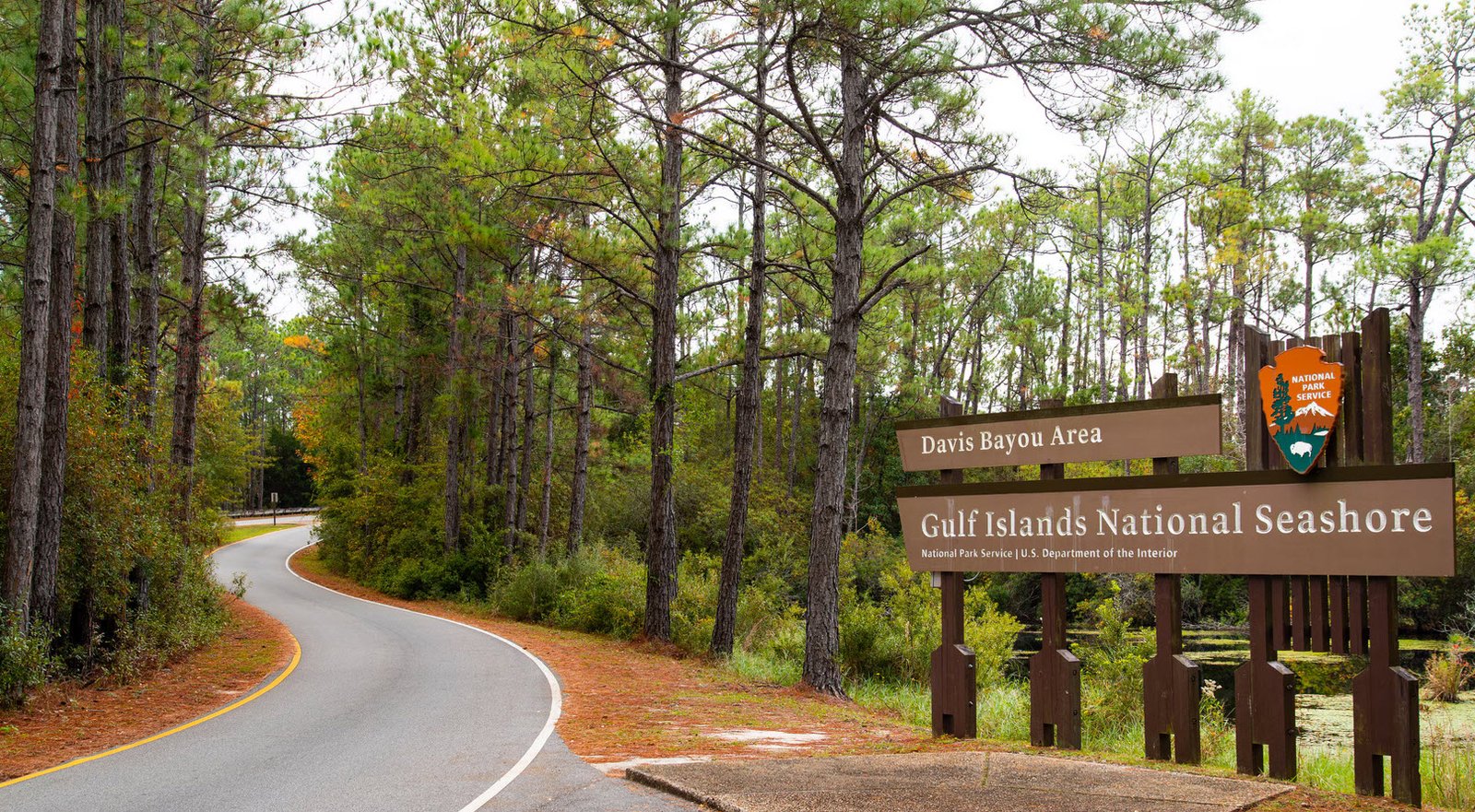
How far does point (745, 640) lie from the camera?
16.3m

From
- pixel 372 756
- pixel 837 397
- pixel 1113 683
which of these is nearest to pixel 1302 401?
pixel 837 397

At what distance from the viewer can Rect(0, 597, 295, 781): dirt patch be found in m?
8.80

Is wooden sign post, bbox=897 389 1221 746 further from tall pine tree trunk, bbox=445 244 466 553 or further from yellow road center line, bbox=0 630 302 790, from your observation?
tall pine tree trunk, bbox=445 244 466 553

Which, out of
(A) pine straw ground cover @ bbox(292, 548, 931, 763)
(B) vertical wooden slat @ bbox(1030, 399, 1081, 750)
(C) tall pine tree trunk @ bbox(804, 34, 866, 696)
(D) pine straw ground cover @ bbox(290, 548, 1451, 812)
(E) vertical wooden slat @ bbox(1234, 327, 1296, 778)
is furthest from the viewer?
(C) tall pine tree trunk @ bbox(804, 34, 866, 696)

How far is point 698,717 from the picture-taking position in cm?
1038

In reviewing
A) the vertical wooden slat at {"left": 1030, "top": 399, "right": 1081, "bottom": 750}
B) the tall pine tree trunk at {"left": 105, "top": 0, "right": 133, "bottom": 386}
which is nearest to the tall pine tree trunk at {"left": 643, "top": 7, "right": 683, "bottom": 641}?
the tall pine tree trunk at {"left": 105, "top": 0, "right": 133, "bottom": 386}

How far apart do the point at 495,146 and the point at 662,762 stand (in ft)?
38.4

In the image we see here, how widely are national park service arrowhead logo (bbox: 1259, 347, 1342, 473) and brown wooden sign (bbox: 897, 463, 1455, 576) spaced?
0.58 ft

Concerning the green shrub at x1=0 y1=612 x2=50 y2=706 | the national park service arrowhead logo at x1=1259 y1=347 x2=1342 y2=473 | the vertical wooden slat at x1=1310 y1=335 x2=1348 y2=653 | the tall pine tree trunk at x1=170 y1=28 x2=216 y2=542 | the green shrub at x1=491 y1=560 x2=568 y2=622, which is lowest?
the green shrub at x1=491 y1=560 x2=568 y2=622

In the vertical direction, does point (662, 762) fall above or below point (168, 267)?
below

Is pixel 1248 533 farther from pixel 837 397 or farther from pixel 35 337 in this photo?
pixel 35 337

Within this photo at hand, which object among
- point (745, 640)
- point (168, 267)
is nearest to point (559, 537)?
point (168, 267)

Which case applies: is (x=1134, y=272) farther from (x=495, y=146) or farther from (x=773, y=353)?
(x=495, y=146)

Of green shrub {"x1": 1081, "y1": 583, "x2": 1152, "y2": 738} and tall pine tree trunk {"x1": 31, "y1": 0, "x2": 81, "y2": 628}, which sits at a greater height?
tall pine tree trunk {"x1": 31, "y1": 0, "x2": 81, "y2": 628}
